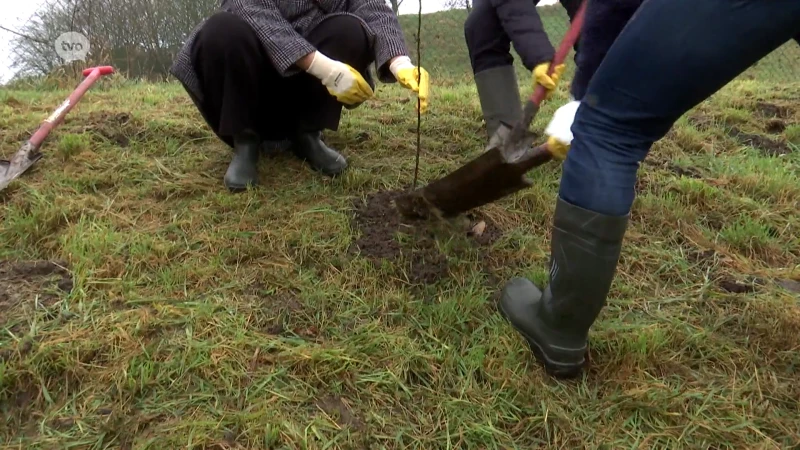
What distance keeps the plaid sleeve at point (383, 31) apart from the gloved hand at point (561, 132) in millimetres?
812

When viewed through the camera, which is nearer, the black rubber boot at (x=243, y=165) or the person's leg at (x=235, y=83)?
the person's leg at (x=235, y=83)

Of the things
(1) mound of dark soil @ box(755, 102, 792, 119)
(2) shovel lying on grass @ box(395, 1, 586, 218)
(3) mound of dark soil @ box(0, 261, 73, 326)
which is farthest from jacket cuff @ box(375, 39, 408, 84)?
(1) mound of dark soil @ box(755, 102, 792, 119)

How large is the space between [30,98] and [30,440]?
3.12 m

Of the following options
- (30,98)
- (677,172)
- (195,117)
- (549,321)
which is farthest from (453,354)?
(30,98)

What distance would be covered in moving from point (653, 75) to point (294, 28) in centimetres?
152

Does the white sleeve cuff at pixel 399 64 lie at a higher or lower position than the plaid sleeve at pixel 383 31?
lower

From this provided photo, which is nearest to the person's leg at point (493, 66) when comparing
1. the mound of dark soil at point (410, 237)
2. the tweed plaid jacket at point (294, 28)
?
the tweed plaid jacket at point (294, 28)

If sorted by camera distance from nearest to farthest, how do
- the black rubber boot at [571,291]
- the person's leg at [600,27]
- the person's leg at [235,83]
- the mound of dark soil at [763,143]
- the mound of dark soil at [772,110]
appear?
1. the black rubber boot at [571,291]
2. the person's leg at [600,27]
3. the person's leg at [235,83]
4. the mound of dark soil at [763,143]
5. the mound of dark soil at [772,110]

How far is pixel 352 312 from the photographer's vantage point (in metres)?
1.76

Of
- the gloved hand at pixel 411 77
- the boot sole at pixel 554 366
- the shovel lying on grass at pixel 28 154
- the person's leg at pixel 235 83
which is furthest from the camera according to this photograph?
the shovel lying on grass at pixel 28 154

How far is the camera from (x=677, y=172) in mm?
2738

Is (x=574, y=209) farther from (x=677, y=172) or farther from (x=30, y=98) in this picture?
(x=30, y=98)

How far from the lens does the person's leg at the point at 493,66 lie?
2.59m

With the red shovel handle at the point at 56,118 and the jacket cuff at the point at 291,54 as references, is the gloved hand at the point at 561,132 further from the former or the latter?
the red shovel handle at the point at 56,118
